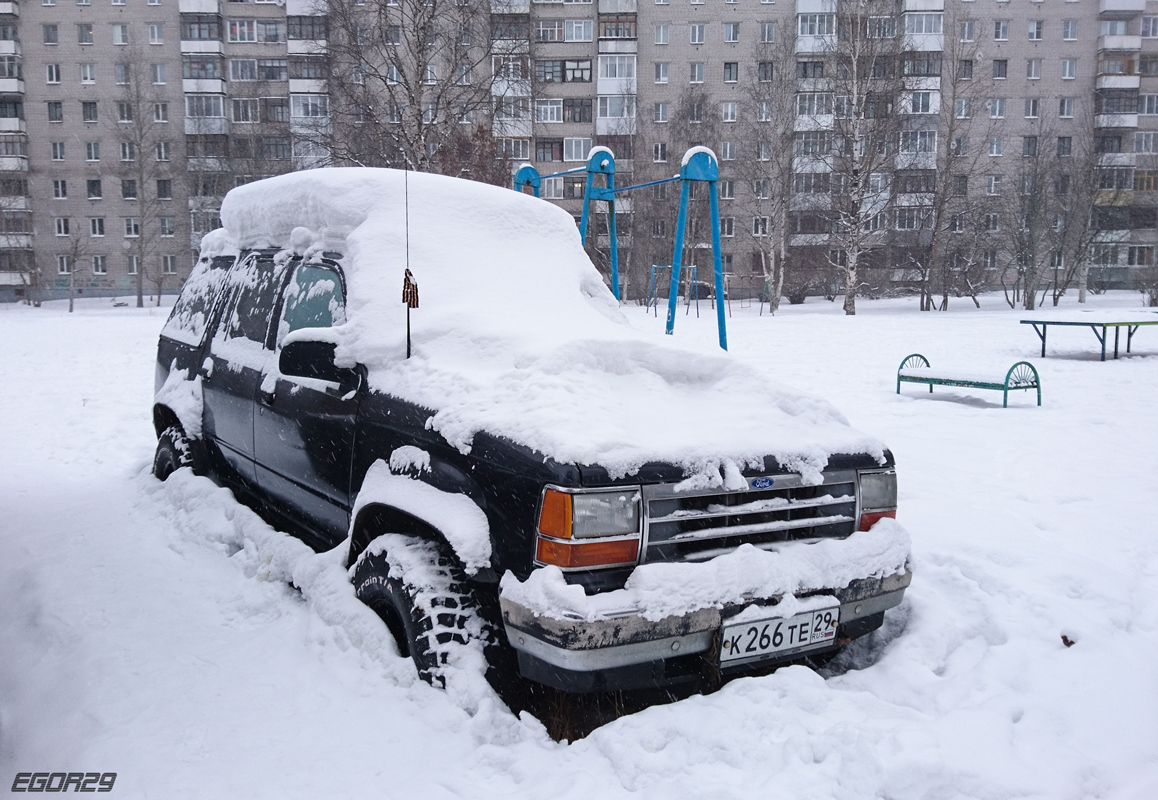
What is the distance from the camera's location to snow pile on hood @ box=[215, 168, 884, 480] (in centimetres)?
280

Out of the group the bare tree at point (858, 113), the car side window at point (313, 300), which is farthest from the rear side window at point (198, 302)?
the bare tree at point (858, 113)

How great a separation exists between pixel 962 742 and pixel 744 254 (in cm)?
5008

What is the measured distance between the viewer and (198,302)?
211 inches

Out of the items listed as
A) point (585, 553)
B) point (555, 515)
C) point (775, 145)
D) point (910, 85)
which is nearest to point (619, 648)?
point (585, 553)

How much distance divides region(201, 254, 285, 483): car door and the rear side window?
0.78ft

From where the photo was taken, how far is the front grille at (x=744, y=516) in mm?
2629

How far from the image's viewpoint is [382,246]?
3.82 metres

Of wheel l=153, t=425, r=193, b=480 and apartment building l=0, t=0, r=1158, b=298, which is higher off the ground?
apartment building l=0, t=0, r=1158, b=298

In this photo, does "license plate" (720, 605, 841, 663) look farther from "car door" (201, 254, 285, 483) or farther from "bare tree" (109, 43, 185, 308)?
"bare tree" (109, 43, 185, 308)

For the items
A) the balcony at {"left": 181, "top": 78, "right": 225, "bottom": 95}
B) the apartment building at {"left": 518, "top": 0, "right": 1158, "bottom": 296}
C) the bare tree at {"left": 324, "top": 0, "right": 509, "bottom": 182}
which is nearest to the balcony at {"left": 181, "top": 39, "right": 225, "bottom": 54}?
the balcony at {"left": 181, "top": 78, "right": 225, "bottom": 95}

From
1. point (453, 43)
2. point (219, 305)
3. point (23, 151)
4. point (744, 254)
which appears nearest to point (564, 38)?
point (744, 254)

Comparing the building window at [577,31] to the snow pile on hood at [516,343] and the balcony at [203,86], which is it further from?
the snow pile on hood at [516,343]

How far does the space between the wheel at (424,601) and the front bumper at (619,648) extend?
0.24 m

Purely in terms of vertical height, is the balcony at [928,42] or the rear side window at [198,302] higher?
the balcony at [928,42]
